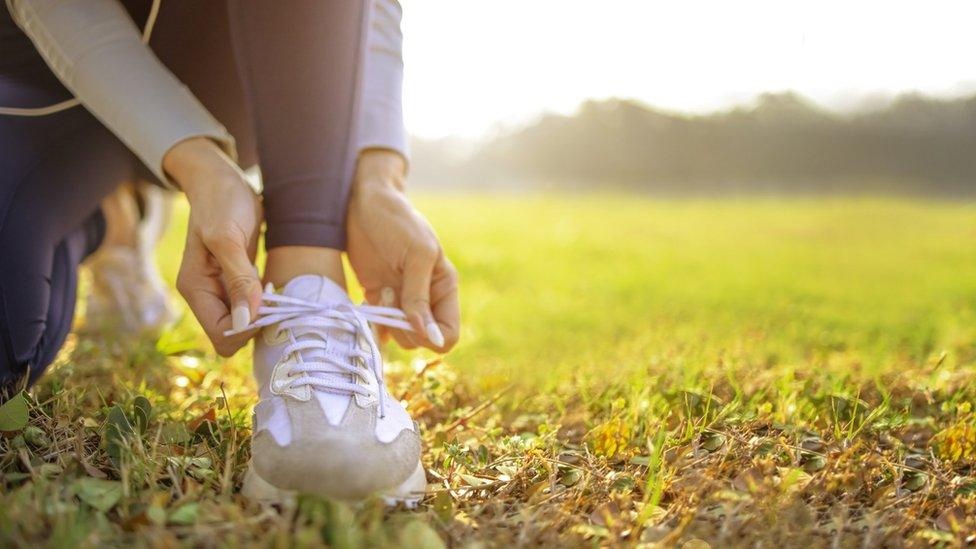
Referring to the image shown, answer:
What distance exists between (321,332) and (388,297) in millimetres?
265

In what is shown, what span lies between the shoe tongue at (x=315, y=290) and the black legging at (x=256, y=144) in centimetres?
8

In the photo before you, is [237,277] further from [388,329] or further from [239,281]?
[388,329]

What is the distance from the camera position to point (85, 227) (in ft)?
6.25

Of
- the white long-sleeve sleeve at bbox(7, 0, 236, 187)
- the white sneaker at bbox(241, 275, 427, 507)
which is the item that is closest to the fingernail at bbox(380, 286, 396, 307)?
the white sneaker at bbox(241, 275, 427, 507)

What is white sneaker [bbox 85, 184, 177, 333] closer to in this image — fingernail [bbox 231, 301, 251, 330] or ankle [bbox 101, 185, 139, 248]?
ankle [bbox 101, 185, 139, 248]

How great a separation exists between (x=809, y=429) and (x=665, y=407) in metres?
0.25

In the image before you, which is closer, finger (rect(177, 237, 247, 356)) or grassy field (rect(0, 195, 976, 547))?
grassy field (rect(0, 195, 976, 547))

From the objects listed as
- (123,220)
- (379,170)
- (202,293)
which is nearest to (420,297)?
(379,170)

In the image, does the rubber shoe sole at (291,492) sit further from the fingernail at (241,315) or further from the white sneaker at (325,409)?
the fingernail at (241,315)

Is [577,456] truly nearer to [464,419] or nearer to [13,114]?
[464,419]

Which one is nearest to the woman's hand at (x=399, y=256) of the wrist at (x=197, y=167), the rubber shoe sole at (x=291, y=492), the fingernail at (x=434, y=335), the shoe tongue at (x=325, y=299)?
the fingernail at (x=434, y=335)

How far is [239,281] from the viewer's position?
4.34 ft

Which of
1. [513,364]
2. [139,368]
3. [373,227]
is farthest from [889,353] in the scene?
[139,368]

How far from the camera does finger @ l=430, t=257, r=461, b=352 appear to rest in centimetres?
152
